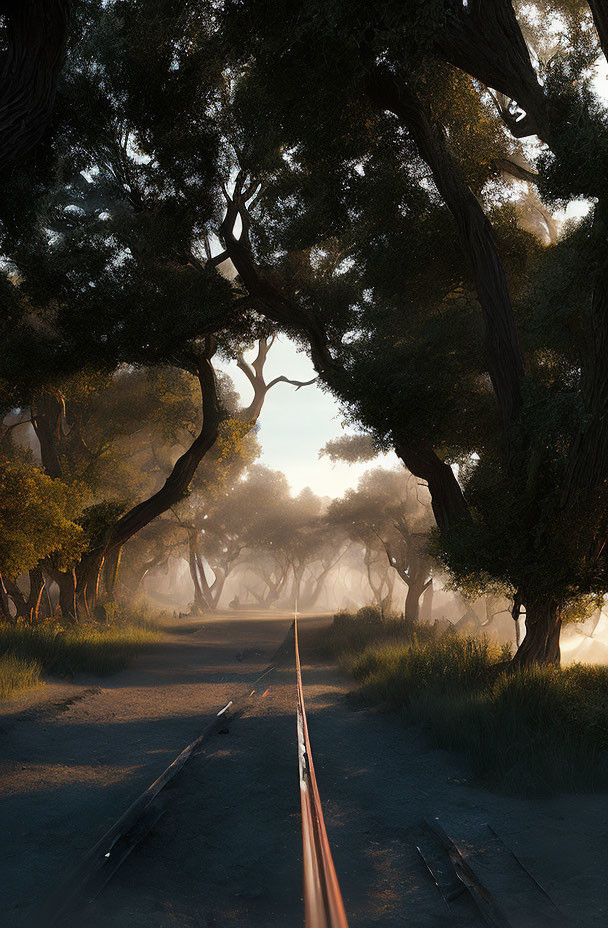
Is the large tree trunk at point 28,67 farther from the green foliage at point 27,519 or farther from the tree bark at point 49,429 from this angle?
the tree bark at point 49,429

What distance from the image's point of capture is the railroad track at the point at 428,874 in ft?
10.7

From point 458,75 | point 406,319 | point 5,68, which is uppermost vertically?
point 458,75

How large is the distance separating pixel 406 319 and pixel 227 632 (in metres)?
13.4

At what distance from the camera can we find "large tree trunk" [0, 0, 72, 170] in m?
8.24

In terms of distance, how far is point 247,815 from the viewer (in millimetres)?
5105

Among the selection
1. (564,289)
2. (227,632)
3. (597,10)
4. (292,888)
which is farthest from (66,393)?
(292,888)

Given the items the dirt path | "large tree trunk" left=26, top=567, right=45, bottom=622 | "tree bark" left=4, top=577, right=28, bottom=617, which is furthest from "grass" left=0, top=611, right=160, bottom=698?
"tree bark" left=4, top=577, right=28, bottom=617

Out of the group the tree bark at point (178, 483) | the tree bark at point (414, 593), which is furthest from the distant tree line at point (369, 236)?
the tree bark at point (414, 593)

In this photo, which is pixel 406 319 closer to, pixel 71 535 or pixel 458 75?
pixel 458 75

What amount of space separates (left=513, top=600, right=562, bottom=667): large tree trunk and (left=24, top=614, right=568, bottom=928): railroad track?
17.0 ft

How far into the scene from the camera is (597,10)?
24.1 feet

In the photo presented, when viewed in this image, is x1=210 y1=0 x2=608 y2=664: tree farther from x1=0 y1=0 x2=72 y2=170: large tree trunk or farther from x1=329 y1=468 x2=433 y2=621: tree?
x1=329 y1=468 x2=433 y2=621: tree

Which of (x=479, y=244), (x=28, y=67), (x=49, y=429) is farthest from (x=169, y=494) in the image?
(x=28, y=67)

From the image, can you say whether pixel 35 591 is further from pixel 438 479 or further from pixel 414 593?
pixel 414 593
